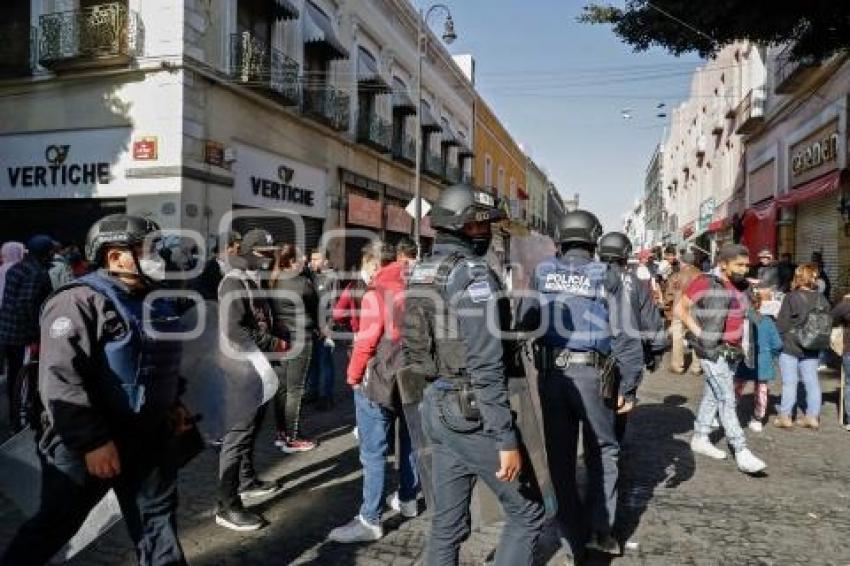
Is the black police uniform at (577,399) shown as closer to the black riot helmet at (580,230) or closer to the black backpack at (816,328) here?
the black riot helmet at (580,230)

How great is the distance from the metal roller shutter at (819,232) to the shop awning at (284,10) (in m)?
12.4

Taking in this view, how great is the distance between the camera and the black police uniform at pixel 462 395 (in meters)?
2.55

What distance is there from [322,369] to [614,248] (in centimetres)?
349

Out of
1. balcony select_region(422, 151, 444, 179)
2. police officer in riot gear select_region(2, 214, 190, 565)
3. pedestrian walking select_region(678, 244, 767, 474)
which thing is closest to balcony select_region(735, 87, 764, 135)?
balcony select_region(422, 151, 444, 179)

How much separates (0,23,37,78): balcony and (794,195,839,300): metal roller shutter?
1658 centimetres

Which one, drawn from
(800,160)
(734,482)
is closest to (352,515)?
(734,482)

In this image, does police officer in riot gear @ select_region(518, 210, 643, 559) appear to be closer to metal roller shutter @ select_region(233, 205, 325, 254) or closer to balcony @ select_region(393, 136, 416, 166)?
metal roller shutter @ select_region(233, 205, 325, 254)

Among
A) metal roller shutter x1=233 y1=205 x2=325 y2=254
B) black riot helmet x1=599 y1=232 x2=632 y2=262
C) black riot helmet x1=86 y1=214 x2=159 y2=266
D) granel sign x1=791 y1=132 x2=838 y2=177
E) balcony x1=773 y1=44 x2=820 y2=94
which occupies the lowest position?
black riot helmet x1=86 y1=214 x2=159 y2=266

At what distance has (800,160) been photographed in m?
16.6

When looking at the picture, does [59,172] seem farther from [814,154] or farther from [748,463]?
[814,154]

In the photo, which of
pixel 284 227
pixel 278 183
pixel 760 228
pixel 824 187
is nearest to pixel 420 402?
pixel 824 187

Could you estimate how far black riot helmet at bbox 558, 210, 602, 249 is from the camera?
3.80 m

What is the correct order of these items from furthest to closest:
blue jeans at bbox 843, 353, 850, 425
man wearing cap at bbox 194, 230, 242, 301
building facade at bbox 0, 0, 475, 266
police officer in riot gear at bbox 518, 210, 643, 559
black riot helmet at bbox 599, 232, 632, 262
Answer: building facade at bbox 0, 0, 475, 266 < blue jeans at bbox 843, 353, 850, 425 < man wearing cap at bbox 194, 230, 242, 301 < black riot helmet at bbox 599, 232, 632, 262 < police officer in riot gear at bbox 518, 210, 643, 559

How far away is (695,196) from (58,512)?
39.0 metres
